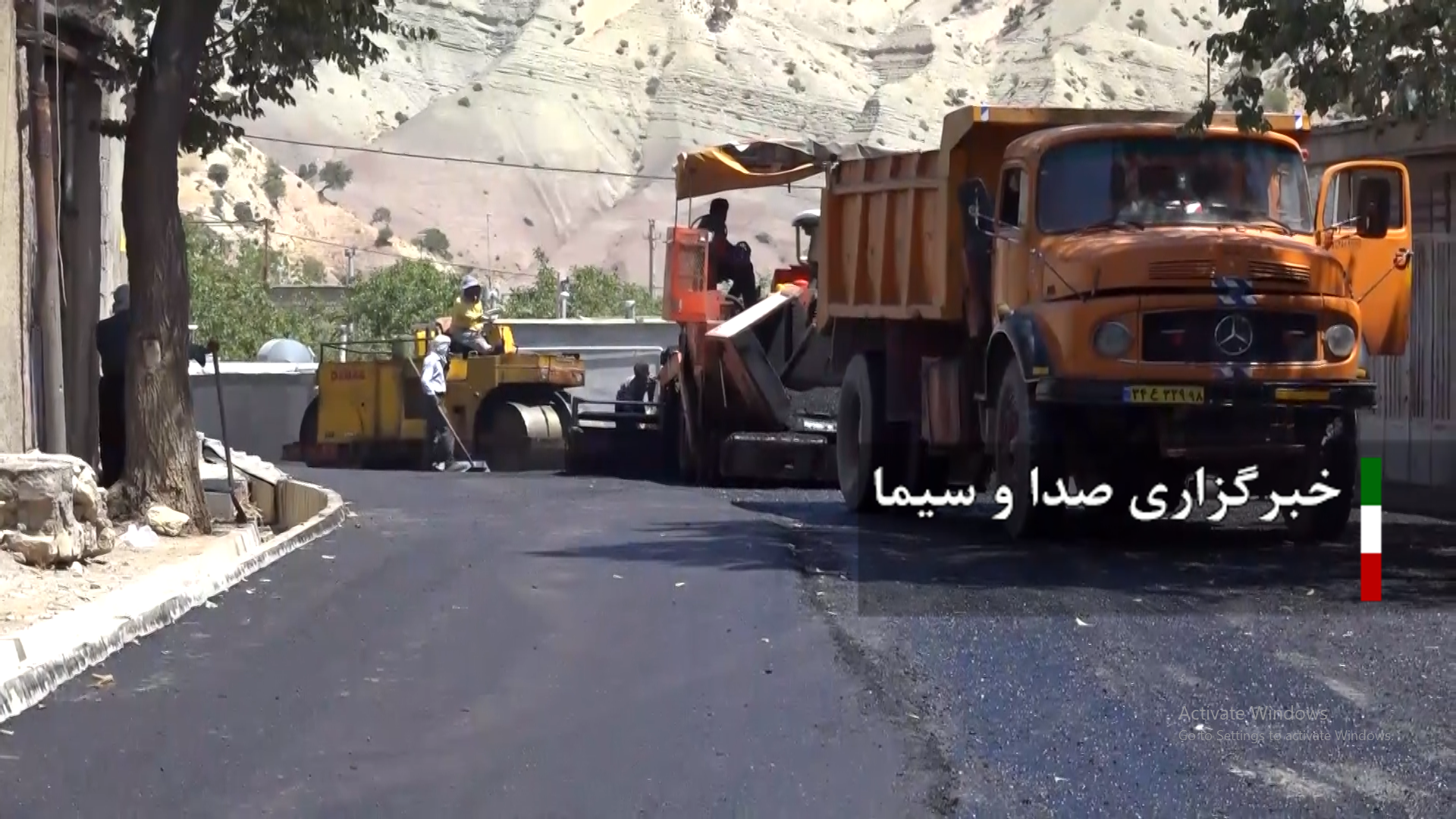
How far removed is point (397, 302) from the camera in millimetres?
61281

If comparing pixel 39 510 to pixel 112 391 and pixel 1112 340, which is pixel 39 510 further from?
pixel 1112 340

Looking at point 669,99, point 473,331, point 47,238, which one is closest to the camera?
point 47,238

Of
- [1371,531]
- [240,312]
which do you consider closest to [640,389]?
[1371,531]

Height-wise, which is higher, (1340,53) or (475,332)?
(1340,53)

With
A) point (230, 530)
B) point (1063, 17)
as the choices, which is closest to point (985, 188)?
point (230, 530)

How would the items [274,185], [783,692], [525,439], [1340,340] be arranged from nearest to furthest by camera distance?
1. [783,692]
2. [1340,340]
3. [525,439]
4. [274,185]

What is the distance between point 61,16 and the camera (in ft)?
48.2

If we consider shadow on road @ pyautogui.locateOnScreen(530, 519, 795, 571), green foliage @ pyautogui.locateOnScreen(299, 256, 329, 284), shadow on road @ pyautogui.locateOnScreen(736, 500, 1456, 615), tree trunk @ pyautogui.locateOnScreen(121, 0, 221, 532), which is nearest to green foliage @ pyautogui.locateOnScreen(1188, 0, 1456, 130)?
shadow on road @ pyautogui.locateOnScreen(736, 500, 1456, 615)

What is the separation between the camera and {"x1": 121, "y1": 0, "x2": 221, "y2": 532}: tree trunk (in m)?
13.9

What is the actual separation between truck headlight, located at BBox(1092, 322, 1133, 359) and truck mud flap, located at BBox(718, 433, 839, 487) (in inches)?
274

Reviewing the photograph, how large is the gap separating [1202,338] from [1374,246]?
1679 millimetres

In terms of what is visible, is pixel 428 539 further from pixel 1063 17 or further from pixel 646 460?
pixel 1063 17

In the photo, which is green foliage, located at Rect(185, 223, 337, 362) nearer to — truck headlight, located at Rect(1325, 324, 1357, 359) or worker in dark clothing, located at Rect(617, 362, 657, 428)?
worker in dark clothing, located at Rect(617, 362, 657, 428)

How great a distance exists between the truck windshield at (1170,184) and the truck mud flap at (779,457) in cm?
621
